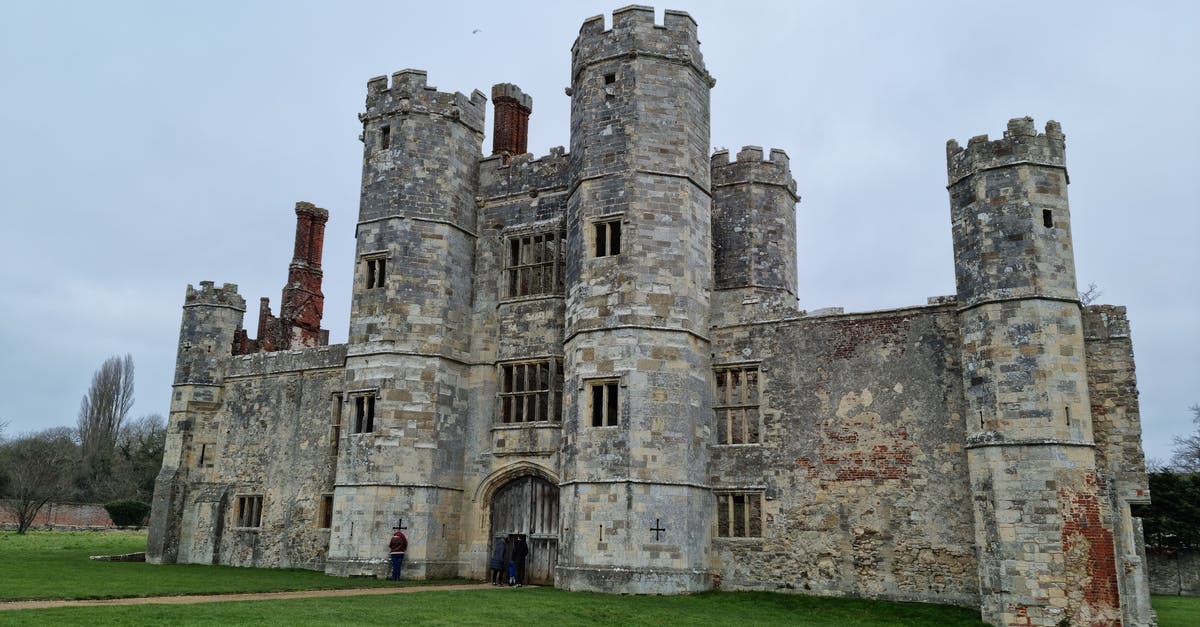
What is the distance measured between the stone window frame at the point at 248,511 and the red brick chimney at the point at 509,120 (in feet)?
43.3

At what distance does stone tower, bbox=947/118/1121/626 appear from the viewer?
54.4ft

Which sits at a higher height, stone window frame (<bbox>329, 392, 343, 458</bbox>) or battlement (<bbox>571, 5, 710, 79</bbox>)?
battlement (<bbox>571, 5, 710, 79</bbox>)

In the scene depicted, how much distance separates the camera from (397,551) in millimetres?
22391

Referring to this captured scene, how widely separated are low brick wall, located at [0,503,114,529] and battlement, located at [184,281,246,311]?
30.9m

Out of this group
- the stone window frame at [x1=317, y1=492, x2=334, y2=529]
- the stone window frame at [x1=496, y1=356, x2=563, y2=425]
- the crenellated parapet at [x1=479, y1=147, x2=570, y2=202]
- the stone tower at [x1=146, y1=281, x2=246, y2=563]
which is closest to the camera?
the stone window frame at [x1=496, y1=356, x2=563, y2=425]

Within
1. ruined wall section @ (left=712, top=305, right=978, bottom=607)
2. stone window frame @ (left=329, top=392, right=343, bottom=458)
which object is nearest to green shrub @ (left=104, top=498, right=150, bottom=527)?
stone window frame @ (left=329, top=392, right=343, bottom=458)

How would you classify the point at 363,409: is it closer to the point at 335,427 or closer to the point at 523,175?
the point at 335,427

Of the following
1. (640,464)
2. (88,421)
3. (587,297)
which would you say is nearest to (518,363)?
(587,297)

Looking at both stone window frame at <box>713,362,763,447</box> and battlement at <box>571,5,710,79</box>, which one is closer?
stone window frame at <box>713,362,763,447</box>

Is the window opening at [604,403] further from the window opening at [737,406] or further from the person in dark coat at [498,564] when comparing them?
the person in dark coat at [498,564]

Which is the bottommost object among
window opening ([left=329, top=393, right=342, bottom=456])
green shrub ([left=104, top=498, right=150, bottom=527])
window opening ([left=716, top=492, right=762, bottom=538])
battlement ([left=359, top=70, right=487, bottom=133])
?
green shrub ([left=104, top=498, right=150, bottom=527])

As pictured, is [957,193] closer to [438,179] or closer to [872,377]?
[872,377]

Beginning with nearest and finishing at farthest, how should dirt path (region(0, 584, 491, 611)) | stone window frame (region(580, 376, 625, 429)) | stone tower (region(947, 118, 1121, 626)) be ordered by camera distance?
dirt path (region(0, 584, 491, 611)), stone tower (region(947, 118, 1121, 626)), stone window frame (region(580, 376, 625, 429))

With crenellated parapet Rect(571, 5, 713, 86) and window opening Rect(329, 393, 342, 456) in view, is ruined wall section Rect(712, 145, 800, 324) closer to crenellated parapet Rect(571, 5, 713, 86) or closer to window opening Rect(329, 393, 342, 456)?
crenellated parapet Rect(571, 5, 713, 86)
